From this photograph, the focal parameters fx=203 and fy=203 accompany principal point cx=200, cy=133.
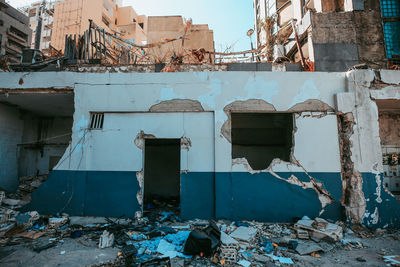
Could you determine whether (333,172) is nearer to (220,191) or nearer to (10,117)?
(220,191)

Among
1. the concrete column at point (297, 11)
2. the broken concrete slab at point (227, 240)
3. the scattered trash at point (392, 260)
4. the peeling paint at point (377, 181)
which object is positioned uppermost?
the concrete column at point (297, 11)

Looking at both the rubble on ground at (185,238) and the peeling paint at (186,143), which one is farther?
the peeling paint at (186,143)

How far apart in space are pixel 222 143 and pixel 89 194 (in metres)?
3.87

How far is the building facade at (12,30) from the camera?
1981cm

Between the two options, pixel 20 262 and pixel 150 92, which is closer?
pixel 20 262

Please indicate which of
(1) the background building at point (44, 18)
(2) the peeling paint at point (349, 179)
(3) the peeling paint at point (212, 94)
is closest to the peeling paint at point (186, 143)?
(3) the peeling paint at point (212, 94)

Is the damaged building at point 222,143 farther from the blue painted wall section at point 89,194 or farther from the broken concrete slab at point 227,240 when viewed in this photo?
the broken concrete slab at point 227,240

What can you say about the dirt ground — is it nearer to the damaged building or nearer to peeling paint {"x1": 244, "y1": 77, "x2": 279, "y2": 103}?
the damaged building

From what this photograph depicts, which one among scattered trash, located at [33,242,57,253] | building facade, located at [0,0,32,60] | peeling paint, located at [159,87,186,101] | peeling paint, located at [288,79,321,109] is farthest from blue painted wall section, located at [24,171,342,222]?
building facade, located at [0,0,32,60]

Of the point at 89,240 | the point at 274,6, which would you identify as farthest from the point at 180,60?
the point at 274,6

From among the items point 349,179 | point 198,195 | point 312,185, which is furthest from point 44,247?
point 349,179

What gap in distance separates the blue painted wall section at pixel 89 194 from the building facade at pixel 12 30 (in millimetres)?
22016

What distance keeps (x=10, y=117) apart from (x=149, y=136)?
6150mm

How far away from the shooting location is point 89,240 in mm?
4363
